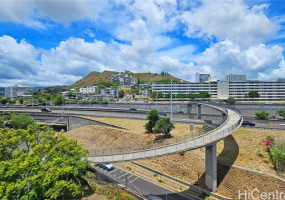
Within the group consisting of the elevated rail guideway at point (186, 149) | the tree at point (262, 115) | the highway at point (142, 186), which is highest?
the tree at point (262, 115)

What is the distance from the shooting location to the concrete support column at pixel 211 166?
72.9ft

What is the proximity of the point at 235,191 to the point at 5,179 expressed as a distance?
84.8ft

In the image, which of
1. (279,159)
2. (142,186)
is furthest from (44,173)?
(279,159)

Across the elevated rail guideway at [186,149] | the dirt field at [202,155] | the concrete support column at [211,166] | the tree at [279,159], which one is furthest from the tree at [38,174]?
the tree at [279,159]

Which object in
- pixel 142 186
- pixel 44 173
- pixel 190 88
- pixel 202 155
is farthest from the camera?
pixel 190 88

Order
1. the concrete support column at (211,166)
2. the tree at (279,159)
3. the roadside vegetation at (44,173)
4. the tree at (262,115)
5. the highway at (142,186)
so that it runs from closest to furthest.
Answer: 1. the roadside vegetation at (44,173)
2. the concrete support column at (211,166)
3. the highway at (142,186)
4. the tree at (279,159)
5. the tree at (262,115)

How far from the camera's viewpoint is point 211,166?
2252 cm

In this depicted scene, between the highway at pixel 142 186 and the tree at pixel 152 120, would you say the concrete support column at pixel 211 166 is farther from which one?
the tree at pixel 152 120

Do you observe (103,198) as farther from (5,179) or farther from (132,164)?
(132,164)

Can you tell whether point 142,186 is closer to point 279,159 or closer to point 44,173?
point 44,173

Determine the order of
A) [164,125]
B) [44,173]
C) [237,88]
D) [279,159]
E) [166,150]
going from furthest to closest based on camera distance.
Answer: [237,88], [164,125], [279,159], [166,150], [44,173]

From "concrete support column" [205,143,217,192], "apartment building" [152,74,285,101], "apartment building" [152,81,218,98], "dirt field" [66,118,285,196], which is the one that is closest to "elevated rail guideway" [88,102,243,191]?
"concrete support column" [205,143,217,192]

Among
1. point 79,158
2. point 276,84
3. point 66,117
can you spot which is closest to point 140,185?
point 79,158

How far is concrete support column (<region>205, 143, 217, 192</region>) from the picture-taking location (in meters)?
22.2
